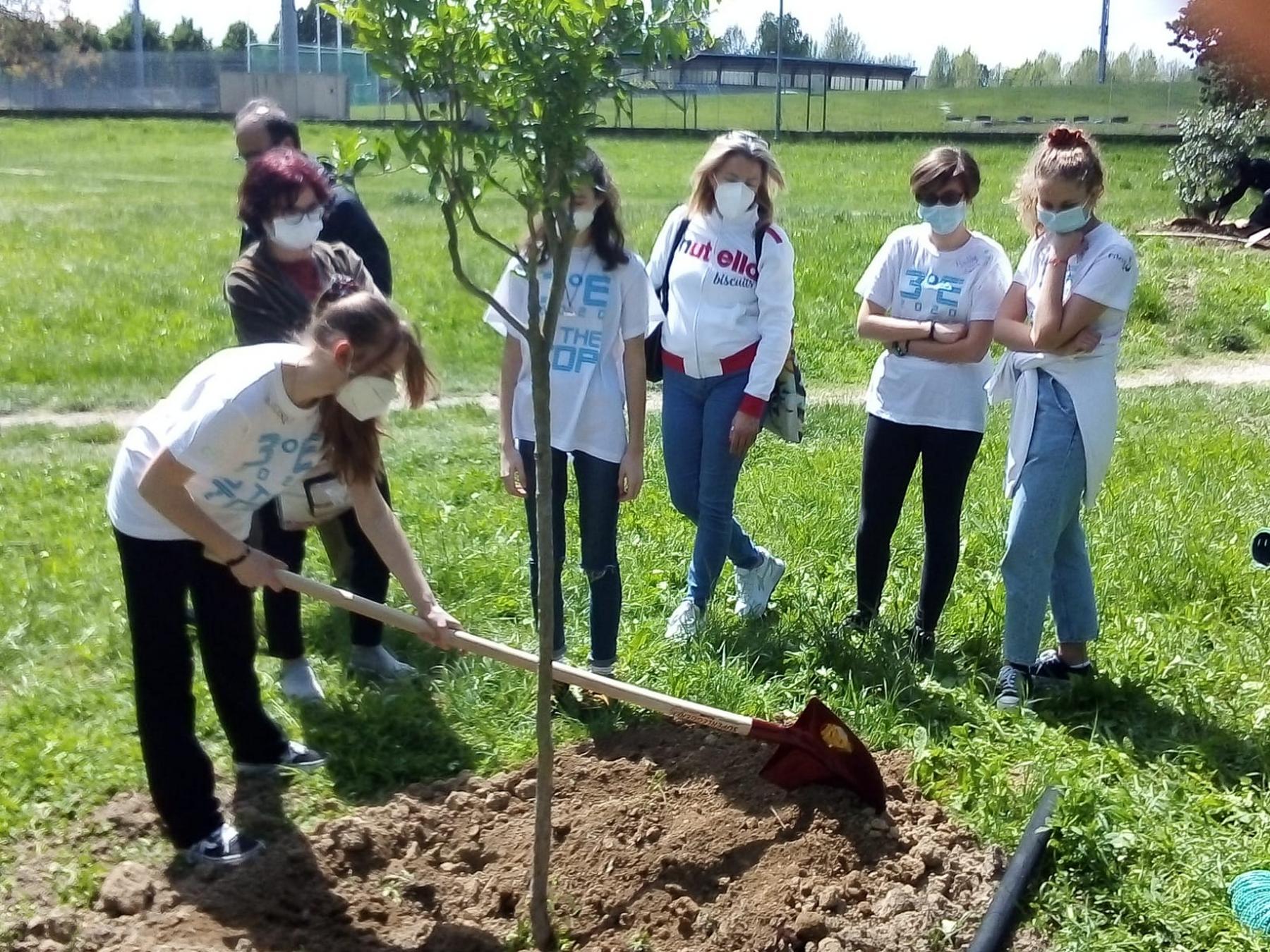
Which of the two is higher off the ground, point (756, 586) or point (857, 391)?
point (857, 391)

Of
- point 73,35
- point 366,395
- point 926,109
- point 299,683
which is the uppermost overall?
point 73,35

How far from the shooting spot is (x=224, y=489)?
315 centimetres

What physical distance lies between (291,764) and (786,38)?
37.0 metres

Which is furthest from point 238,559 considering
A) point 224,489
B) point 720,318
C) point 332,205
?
point 720,318

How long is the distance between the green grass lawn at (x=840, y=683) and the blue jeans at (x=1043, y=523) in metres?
0.28

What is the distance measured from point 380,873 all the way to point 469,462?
4129mm

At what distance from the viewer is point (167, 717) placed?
3.27 meters

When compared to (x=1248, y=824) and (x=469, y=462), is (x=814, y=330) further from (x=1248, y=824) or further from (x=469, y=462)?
(x=1248, y=824)

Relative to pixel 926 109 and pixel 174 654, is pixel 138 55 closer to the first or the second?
pixel 926 109

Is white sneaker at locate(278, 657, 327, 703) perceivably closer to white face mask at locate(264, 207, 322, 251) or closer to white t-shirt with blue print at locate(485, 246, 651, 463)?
white t-shirt with blue print at locate(485, 246, 651, 463)

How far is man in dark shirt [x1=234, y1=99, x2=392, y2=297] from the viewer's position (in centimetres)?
446

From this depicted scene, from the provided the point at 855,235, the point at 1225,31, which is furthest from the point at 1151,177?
the point at 1225,31

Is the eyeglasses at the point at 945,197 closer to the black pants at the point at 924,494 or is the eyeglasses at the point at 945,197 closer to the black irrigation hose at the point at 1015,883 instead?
the black pants at the point at 924,494

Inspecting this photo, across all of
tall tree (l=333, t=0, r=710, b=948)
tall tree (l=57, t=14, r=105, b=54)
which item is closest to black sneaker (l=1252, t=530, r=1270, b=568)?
tall tree (l=333, t=0, r=710, b=948)
